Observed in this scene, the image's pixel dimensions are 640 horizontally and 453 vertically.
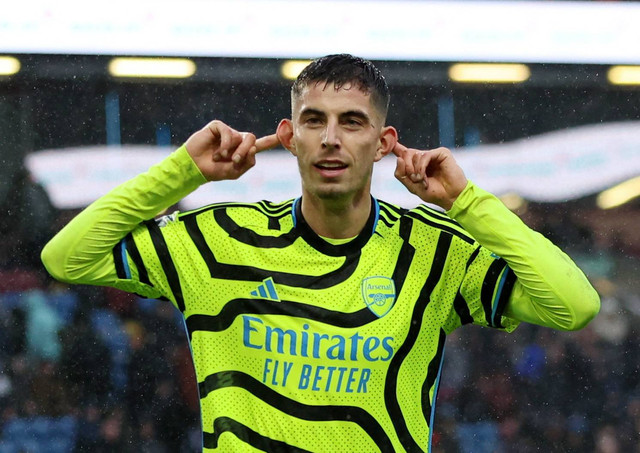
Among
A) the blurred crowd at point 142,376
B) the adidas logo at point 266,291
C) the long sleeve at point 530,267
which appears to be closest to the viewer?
the long sleeve at point 530,267

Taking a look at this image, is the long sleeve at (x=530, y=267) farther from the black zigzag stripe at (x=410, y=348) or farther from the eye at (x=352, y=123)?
the eye at (x=352, y=123)

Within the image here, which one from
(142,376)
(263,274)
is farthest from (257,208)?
(142,376)

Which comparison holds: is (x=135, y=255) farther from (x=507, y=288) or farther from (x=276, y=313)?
(x=507, y=288)

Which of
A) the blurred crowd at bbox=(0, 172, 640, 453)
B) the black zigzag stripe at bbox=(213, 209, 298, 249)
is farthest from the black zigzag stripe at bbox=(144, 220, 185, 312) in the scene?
the blurred crowd at bbox=(0, 172, 640, 453)

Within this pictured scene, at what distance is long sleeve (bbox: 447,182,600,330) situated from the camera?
82.4 inches

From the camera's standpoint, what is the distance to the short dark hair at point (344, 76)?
2.19 m

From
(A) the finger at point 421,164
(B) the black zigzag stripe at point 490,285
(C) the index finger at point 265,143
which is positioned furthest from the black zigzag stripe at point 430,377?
(C) the index finger at point 265,143

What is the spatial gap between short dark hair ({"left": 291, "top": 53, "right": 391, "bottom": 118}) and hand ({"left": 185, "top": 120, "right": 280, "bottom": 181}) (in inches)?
6.6

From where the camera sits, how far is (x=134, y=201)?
214 cm

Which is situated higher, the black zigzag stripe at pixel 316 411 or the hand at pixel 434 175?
the hand at pixel 434 175

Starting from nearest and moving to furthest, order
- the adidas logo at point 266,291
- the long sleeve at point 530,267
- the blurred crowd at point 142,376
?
1. the long sleeve at point 530,267
2. the adidas logo at point 266,291
3. the blurred crowd at point 142,376

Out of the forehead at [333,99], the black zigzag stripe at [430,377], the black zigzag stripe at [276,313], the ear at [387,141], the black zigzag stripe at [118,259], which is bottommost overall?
the black zigzag stripe at [430,377]

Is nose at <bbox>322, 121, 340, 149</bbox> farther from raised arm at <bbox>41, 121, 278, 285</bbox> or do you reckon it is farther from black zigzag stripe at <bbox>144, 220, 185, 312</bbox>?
black zigzag stripe at <bbox>144, 220, 185, 312</bbox>

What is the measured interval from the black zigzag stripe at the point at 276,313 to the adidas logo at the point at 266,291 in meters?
0.01
